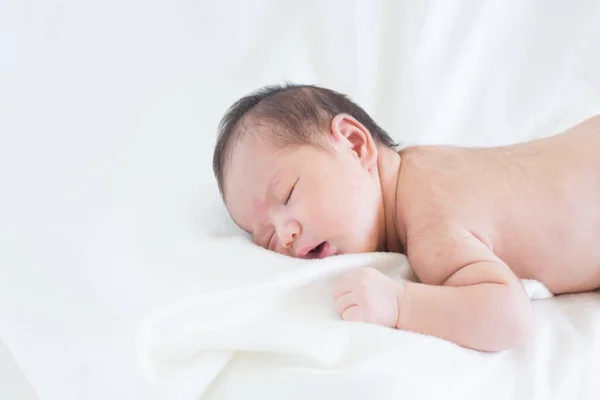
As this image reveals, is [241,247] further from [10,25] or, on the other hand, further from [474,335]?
[10,25]

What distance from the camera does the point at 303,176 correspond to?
39.6 inches

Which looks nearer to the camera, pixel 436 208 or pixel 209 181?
pixel 436 208

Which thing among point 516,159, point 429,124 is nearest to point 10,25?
point 429,124

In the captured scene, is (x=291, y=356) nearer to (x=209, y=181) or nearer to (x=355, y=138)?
(x=355, y=138)

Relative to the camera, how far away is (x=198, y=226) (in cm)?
113

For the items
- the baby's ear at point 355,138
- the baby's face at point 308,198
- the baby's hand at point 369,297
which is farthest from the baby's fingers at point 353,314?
the baby's ear at point 355,138

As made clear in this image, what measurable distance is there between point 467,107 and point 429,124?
14cm

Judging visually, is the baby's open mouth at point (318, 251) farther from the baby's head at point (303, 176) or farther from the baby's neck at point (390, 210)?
the baby's neck at point (390, 210)

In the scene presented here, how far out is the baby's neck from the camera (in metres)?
1.06

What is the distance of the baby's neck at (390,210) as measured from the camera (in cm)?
106

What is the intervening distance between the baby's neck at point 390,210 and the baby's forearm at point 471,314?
197 millimetres

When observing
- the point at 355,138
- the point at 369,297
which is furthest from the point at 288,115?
the point at 369,297

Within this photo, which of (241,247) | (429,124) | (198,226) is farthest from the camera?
(429,124)

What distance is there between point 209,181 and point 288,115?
0.89 feet
